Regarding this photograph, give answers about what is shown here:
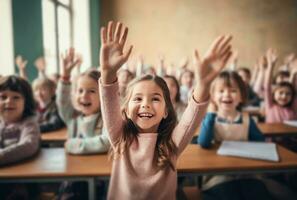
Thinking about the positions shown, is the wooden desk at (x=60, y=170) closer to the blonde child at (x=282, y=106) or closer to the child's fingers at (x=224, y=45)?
the child's fingers at (x=224, y=45)

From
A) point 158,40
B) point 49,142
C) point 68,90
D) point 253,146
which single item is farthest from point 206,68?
point 158,40

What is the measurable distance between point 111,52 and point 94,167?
617 millimetres

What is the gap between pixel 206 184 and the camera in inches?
71.6

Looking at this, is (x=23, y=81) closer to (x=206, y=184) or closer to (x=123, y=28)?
(x=123, y=28)

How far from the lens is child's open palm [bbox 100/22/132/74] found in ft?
3.78

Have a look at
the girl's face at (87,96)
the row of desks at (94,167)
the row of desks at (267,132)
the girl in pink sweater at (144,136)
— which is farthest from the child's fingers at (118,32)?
the row of desks at (267,132)

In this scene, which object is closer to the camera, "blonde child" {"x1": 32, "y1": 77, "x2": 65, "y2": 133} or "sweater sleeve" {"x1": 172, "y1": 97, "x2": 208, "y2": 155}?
"sweater sleeve" {"x1": 172, "y1": 97, "x2": 208, "y2": 155}

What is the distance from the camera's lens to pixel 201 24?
8422mm

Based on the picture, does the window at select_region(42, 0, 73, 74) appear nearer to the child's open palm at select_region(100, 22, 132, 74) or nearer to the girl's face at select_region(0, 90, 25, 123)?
the girl's face at select_region(0, 90, 25, 123)

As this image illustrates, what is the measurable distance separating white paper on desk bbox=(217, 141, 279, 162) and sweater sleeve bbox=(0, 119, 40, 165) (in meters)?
1.05

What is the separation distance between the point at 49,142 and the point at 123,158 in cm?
108

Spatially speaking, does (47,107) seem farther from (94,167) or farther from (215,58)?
(215,58)

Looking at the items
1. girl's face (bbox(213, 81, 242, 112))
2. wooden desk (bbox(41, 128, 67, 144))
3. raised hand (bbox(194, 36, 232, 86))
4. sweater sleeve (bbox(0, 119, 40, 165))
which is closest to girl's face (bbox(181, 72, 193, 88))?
girl's face (bbox(213, 81, 242, 112))

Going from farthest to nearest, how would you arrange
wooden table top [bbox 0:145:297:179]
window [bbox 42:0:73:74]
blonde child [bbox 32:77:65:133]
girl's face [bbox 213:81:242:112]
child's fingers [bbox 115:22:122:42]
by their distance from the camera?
window [bbox 42:0:73:74]
blonde child [bbox 32:77:65:133]
girl's face [bbox 213:81:242:112]
wooden table top [bbox 0:145:297:179]
child's fingers [bbox 115:22:122:42]
